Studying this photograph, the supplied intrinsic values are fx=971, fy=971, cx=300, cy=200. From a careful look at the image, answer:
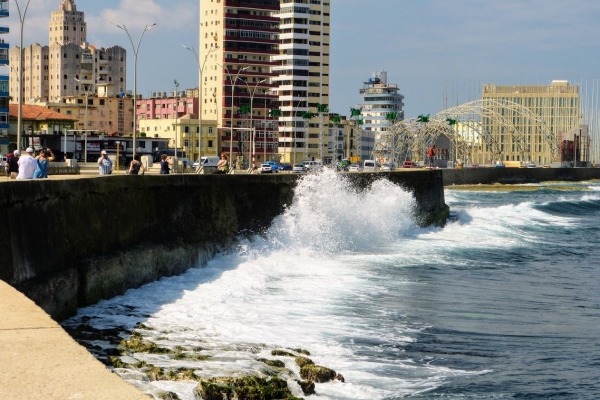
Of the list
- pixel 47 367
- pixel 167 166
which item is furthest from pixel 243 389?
pixel 167 166

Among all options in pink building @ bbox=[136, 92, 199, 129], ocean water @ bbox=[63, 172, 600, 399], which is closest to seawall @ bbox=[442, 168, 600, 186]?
pink building @ bbox=[136, 92, 199, 129]

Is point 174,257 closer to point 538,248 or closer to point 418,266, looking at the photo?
point 418,266

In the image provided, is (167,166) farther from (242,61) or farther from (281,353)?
(242,61)

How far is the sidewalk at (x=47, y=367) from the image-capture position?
5902 millimetres

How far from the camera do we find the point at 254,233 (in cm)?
2475

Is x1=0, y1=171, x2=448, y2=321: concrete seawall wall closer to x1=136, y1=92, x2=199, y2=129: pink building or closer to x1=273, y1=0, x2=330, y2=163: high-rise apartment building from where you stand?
x1=273, y1=0, x2=330, y2=163: high-rise apartment building

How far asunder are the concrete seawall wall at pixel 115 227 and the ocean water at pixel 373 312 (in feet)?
1.37

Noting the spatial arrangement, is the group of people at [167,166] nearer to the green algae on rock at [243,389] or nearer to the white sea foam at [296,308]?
the white sea foam at [296,308]

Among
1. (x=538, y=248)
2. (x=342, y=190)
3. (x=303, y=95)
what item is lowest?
(x=538, y=248)

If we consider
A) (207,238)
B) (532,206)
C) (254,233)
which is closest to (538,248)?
(254,233)

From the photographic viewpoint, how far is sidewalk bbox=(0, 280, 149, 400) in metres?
5.90

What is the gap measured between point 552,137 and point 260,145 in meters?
46.0

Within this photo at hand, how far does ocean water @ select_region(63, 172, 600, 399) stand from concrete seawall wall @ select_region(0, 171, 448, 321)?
42 cm

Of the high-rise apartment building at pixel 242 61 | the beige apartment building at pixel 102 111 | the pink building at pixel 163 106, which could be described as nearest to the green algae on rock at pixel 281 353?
the high-rise apartment building at pixel 242 61
